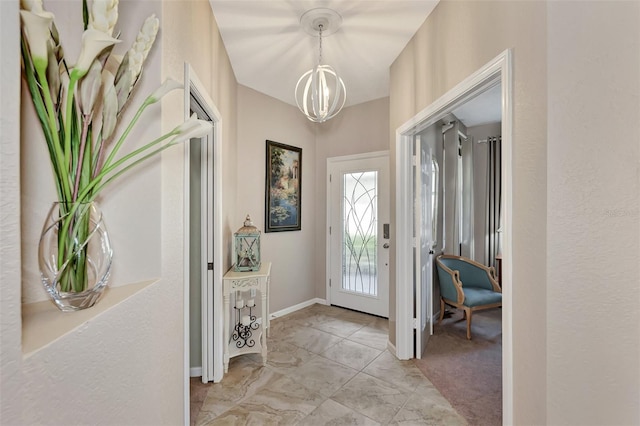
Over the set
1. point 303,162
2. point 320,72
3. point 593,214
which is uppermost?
point 320,72

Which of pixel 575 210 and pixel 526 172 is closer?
pixel 575 210

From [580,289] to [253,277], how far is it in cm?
204

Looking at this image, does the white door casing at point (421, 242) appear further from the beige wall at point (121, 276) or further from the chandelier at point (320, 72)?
the beige wall at point (121, 276)

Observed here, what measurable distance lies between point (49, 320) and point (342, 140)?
11.5 feet

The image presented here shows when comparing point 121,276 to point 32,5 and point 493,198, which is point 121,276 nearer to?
point 32,5

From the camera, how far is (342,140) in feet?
12.7

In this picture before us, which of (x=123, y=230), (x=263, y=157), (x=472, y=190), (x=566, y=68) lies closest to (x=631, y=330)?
(x=566, y=68)

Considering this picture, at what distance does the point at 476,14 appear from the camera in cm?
152

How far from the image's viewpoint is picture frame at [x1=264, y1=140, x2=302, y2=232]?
11.3 feet

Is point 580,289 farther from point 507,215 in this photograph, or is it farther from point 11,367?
point 11,367

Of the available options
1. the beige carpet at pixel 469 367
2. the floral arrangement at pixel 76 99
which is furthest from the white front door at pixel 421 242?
the floral arrangement at pixel 76 99

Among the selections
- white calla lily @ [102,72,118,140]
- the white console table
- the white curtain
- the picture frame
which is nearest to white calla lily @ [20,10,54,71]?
white calla lily @ [102,72,118,140]

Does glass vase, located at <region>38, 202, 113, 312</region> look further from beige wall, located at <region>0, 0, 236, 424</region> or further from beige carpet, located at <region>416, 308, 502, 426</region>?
beige carpet, located at <region>416, 308, 502, 426</region>

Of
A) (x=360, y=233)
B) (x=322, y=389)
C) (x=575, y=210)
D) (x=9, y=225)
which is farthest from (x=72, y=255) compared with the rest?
(x=360, y=233)
